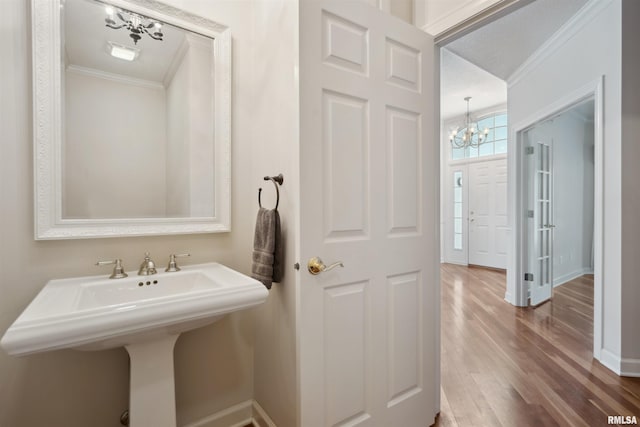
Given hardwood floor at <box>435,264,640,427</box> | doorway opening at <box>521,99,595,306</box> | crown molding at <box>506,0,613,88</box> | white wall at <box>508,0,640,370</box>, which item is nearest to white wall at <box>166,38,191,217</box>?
hardwood floor at <box>435,264,640,427</box>

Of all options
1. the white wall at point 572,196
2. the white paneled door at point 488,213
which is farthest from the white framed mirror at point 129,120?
the white paneled door at point 488,213

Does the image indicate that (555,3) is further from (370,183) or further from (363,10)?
(370,183)

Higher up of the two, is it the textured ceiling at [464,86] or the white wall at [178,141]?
the textured ceiling at [464,86]

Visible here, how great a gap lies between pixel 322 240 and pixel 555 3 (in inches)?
112

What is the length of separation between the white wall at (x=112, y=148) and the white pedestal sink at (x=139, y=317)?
331 millimetres

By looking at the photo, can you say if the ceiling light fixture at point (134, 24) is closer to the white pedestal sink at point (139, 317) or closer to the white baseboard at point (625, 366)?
the white pedestal sink at point (139, 317)

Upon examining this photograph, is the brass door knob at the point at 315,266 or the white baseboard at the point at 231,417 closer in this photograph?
the brass door knob at the point at 315,266

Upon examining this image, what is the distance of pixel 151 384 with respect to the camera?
3.69 ft

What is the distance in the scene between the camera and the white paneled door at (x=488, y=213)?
548 centimetres

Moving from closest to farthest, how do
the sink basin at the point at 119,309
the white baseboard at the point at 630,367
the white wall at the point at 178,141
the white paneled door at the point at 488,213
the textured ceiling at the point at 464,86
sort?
the sink basin at the point at 119,309 < the white wall at the point at 178,141 < the white baseboard at the point at 630,367 < the textured ceiling at the point at 464,86 < the white paneled door at the point at 488,213

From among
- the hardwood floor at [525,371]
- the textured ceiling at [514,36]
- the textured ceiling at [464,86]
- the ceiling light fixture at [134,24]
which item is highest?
the textured ceiling at [464,86]

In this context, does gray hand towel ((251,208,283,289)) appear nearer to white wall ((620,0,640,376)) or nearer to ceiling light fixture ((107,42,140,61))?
ceiling light fixture ((107,42,140,61))

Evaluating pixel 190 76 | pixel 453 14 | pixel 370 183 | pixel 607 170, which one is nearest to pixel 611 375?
pixel 607 170

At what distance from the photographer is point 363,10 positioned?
4.47 ft
